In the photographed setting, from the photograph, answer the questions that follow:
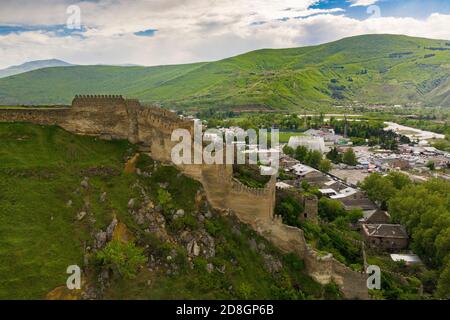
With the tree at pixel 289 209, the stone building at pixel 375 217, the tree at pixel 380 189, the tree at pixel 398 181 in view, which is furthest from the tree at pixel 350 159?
the tree at pixel 289 209

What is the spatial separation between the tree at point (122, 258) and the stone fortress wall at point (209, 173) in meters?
10.7

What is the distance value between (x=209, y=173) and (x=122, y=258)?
13.1 metres

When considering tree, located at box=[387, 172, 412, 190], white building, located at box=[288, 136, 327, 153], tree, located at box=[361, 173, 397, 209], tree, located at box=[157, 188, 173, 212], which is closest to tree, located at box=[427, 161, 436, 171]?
white building, located at box=[288, 136, 327, 153]

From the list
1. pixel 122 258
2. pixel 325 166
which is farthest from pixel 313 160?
pixel 122 258

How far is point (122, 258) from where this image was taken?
3231 centimetres

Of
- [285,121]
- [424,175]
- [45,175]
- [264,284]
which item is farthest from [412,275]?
[285,121]

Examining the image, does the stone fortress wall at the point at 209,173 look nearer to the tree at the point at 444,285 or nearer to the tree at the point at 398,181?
the tree at the point at 444,285

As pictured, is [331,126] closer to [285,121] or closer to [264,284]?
[285,121]

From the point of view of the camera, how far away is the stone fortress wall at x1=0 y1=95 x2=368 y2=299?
135 ft

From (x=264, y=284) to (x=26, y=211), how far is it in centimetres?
2171

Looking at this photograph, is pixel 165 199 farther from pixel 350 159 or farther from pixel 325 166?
pixel 350 159

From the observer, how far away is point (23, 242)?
32094 mm

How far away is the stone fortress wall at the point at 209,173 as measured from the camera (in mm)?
41000

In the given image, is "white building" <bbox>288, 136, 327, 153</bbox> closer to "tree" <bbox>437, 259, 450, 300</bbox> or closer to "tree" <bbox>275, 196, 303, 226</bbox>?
"tree" <bbox>275, 196, 303, 226</bbox>
